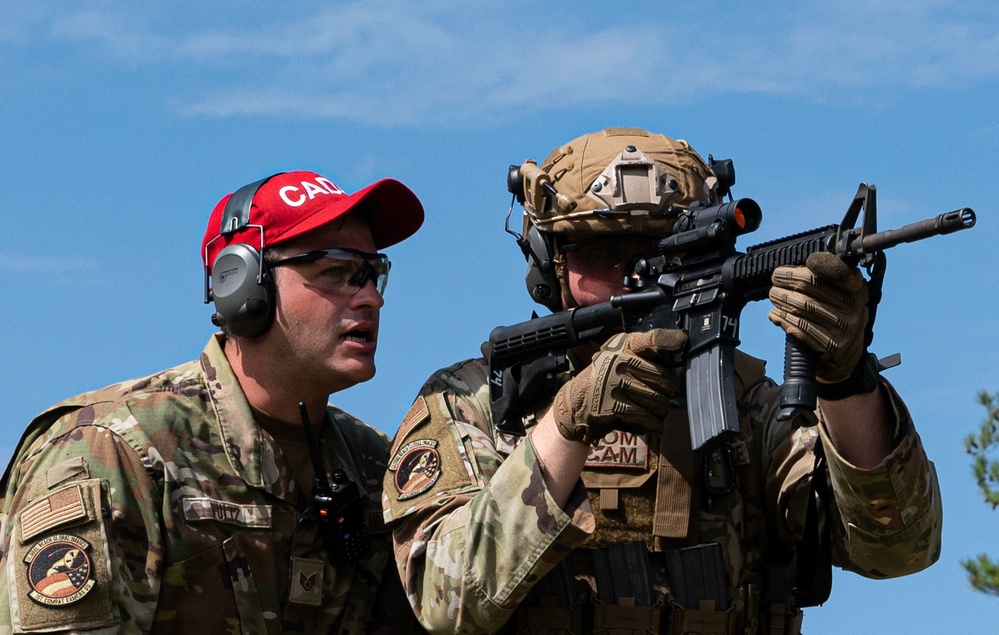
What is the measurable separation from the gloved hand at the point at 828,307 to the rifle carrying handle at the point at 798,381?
Answer: 5 centimetres

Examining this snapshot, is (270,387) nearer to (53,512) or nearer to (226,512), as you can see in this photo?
(226,512)

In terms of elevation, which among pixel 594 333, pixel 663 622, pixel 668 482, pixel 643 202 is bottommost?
pixel 663 622

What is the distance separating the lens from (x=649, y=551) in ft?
28.2

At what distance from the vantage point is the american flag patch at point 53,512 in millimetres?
8539

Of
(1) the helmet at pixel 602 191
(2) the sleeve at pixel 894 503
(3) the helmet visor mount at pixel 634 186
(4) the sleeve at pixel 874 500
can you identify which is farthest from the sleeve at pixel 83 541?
(2) the sleeve at pixel 894 503

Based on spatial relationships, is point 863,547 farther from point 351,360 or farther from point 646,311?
point 351,360

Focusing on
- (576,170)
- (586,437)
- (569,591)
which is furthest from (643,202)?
(569,591)

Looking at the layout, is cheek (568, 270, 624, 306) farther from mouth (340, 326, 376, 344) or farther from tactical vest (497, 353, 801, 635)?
mouth (340, 326, 376, 344)

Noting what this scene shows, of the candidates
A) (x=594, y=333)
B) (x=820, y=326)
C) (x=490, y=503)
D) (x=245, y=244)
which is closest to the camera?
(x=820, y=326)

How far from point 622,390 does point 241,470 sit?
7.56 ft

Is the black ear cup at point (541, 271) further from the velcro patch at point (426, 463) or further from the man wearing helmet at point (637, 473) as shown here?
the velcro patch at point (426, 463)

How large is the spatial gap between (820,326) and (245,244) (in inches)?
131

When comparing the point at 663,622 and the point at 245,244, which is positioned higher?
the point at 245,244

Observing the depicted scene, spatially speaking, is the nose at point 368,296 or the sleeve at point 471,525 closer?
the sleeve at point 471,525
